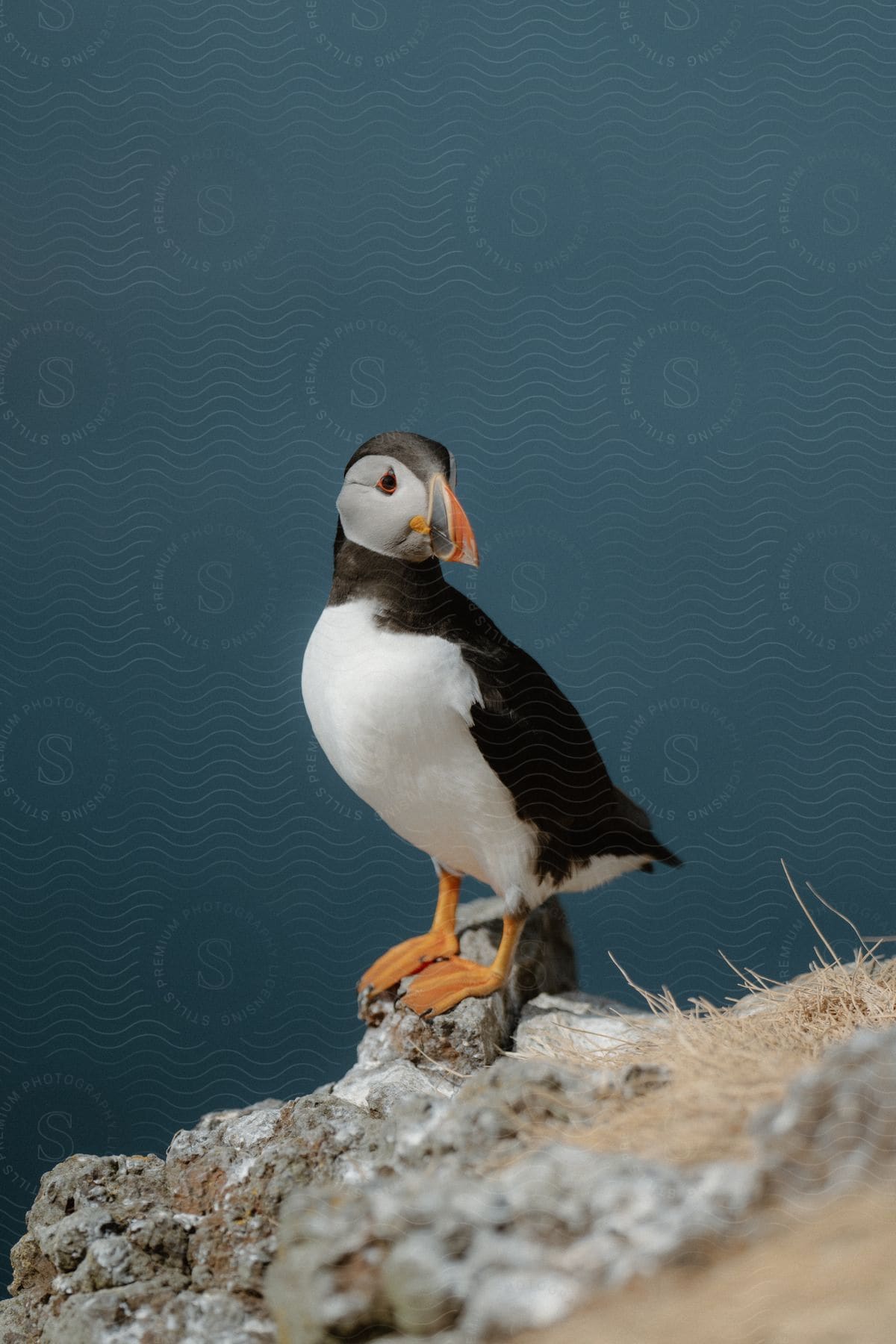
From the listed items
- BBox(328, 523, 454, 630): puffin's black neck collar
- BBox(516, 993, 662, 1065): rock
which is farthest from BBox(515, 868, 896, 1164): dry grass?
BBox(328, 523, 454, 630): puffin's black neck collar

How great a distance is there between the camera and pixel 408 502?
1.54 m

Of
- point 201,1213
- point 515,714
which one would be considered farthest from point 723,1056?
point 515,714

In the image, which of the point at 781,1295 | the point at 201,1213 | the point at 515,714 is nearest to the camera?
the point at 781,1295

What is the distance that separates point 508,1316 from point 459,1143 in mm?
242

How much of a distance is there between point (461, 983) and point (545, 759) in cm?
34

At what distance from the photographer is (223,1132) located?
4.47 ft

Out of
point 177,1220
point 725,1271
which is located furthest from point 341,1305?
point 177,1220

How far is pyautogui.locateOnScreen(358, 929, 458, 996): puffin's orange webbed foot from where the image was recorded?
1.79 m

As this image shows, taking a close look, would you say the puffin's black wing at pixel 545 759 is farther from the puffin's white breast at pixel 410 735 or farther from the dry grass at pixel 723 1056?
the dry grass at pixel 723 1056

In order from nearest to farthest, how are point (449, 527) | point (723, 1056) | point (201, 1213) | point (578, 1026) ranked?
point (723, 1056), point (201, 1213), point (449, 527), point (578, 1026)

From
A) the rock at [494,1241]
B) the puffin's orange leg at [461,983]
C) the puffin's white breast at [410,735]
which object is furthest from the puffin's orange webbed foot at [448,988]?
the rock at [494,1241]

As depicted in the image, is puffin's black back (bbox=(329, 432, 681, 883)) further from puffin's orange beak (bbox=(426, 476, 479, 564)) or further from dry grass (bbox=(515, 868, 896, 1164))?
dry grass (bbox=(515, 868, 896, 1164))

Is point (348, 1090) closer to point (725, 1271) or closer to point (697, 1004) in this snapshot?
point (697, 1004)

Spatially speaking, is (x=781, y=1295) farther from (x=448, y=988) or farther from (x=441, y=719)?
(x=448, y=988)
